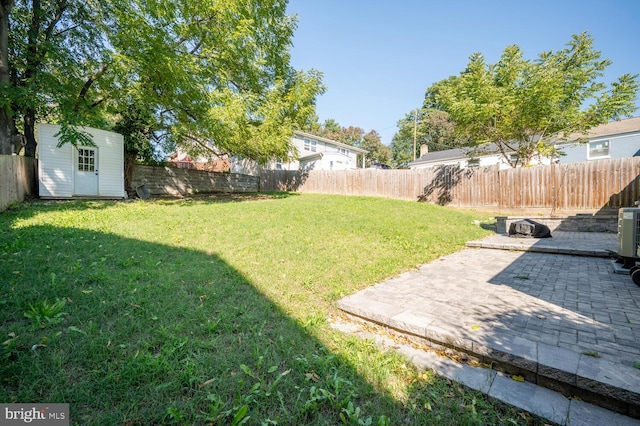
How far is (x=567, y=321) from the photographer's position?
243 cm

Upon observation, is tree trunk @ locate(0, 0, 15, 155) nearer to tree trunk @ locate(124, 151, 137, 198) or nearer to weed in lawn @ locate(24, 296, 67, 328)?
tree trunk @ locate(124, 151, 137, 198)

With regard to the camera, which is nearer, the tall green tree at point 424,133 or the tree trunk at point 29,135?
the tree trunk at point 29,135

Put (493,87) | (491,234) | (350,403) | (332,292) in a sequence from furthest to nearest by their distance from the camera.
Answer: (493,87)
(491,234)
(332,292)
(350,403)

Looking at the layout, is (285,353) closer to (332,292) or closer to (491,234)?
(332,292)

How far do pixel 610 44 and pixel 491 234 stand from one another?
41.3ft

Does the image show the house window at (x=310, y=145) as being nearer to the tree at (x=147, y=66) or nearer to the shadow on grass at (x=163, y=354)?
the tree at (x=147, y=66)

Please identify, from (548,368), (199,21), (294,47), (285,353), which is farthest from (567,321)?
(294,47)

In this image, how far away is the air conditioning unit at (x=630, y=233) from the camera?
351 cm

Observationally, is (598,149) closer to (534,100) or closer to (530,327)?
(534,100)

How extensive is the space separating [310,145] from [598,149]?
20.1m

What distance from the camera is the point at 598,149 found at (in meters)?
16.2

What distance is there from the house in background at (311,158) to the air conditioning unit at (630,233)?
20294 millimetres

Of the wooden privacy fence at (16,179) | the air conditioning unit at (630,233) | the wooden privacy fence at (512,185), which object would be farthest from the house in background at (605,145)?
the wooden privacy fence at (16,179)

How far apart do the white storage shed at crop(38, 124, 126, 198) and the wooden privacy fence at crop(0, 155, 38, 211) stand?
1.20ft
